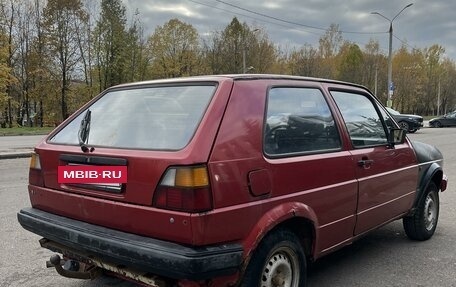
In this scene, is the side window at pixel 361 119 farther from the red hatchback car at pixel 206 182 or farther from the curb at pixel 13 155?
the curb at pixel 13 155

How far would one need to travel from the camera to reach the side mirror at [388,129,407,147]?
4.31m

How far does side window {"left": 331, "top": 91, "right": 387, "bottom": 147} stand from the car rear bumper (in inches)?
69.4

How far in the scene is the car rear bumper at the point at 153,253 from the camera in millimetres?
2420

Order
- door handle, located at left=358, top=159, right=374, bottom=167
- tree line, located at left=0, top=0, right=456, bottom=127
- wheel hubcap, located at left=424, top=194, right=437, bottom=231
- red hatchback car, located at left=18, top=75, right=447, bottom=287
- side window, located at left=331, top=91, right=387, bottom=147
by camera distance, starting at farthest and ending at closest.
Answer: tree line, located at left=0, top=0, right=456, bottom=127, wheel hubcap, located at left=424, top=194, right=437, bottom=231, side window, located at left=331, top=91, right=387, bottom=147, door handle, located at left=358, top=159, right=374, bottom=167, red hatchback car, located at left=18, top=75, right=447, bottom=287

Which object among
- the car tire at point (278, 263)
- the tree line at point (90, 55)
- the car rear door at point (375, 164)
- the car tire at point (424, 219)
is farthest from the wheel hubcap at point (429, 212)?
the tree line at point (90, 55)

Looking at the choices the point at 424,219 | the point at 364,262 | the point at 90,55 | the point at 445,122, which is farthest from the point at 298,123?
the point at 90,55

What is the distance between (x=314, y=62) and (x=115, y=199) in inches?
2203

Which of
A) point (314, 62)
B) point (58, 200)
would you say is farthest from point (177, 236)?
point (314, 62)

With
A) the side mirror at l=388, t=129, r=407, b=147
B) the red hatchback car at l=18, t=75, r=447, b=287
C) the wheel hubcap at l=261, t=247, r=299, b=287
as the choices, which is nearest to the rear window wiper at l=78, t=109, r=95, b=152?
the red hatchback car at l=18, t=75, r=447, b=287

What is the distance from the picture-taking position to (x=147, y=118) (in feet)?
9.95

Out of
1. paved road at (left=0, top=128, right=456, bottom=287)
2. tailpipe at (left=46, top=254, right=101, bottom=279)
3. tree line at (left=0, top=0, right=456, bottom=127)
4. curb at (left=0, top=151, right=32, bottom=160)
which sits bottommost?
paved road at (left=0, top=128, right=456, bottom=287)

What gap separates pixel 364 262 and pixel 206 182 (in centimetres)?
254

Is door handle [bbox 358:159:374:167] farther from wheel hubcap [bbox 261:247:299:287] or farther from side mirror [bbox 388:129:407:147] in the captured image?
wheel hubcap [bbox 261:247:299:287]

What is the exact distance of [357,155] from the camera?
3.71 m
